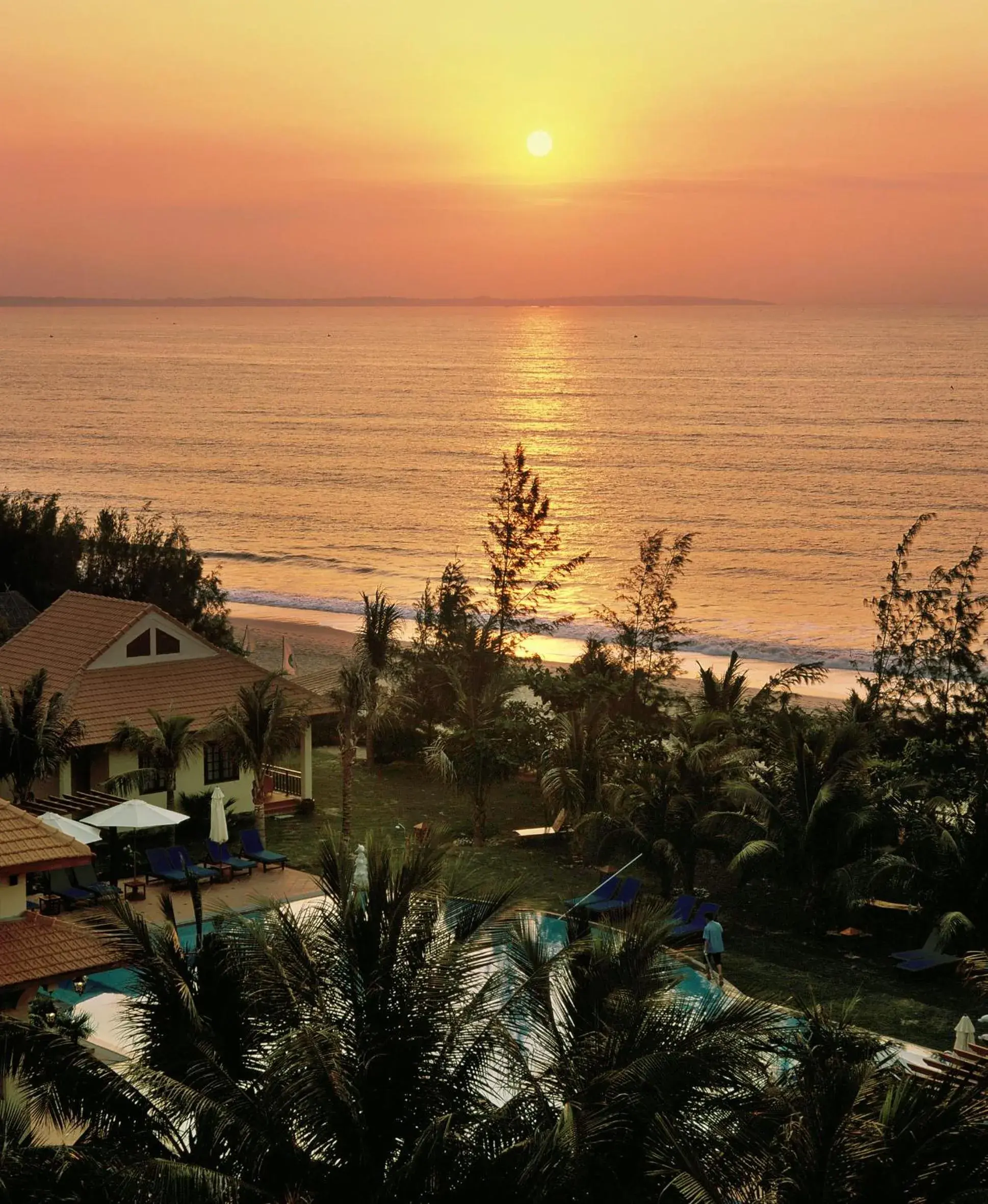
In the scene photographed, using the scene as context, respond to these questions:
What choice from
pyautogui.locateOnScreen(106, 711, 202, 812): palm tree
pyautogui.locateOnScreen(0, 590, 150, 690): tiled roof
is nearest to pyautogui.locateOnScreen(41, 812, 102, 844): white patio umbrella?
pyautogui.locateOnScreen(106, 711, 202, 812): palm tree

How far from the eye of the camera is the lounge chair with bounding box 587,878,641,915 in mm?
20375

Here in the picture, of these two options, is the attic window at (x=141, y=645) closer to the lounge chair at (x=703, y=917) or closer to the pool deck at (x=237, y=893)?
the pool deck at (x=237, y=893)

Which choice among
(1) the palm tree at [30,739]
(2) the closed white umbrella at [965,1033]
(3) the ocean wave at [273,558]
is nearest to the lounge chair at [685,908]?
(2) the closed white umbrella at [965,1033]

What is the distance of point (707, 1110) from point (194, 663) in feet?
65.7

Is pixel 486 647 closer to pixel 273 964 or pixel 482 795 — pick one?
pixel 482 795

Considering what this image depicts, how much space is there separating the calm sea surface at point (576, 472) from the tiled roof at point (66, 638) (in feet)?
94.9

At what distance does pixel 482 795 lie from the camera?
85.9 feet

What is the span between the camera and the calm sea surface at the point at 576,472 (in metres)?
68.1

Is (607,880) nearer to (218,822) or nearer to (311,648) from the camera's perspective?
(218,822)

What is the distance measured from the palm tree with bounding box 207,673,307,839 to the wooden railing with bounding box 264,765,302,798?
2517mm

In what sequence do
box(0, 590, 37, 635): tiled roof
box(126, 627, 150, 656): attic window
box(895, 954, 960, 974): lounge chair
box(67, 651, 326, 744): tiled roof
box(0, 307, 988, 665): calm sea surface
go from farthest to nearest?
1. box(0, 307, 988, 665): calm sea surface
2. box(0, 590, 37, 635): tiled roof
3. box(126, 627, 150, 656): attic window
4. box(67, 651, 326, 744): tiled roof
5. box(895, 954, 960, 974): lounge chair

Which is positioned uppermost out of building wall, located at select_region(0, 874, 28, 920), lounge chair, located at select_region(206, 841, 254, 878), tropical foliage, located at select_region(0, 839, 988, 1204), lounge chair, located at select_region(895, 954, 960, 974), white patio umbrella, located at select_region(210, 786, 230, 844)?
tropical foliage, located at select_region(0, 839, 988, 1204)

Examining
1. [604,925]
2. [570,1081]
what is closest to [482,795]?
[604,925]

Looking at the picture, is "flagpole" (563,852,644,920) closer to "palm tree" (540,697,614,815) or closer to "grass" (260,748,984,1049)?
"grass" (260,748,984,1049)
